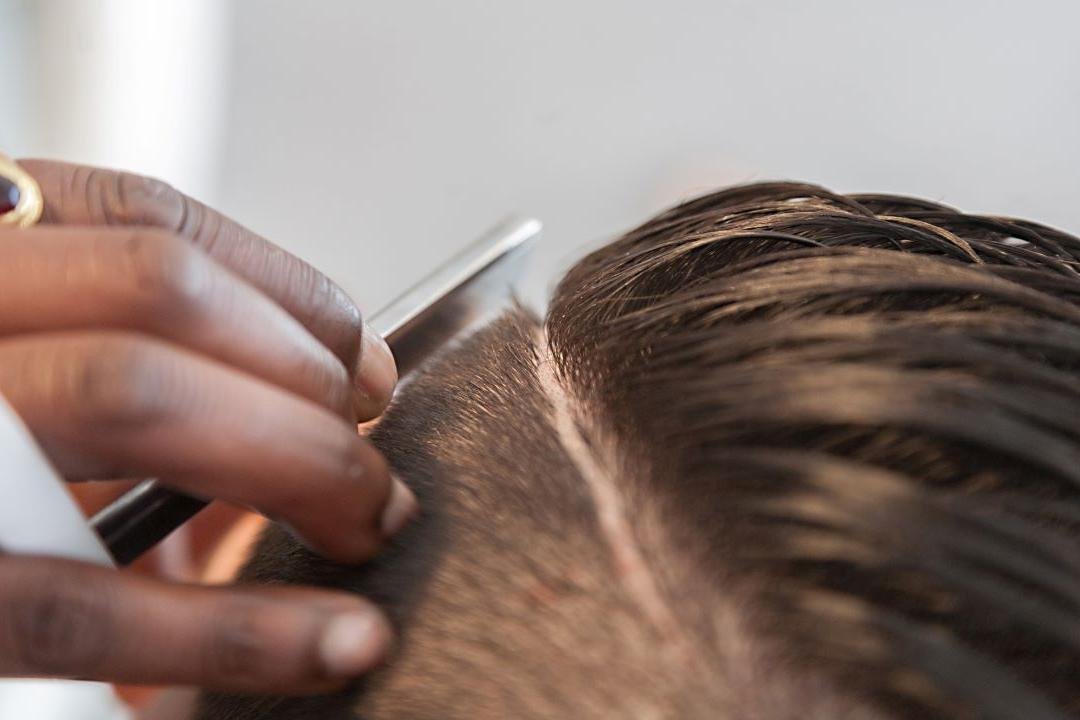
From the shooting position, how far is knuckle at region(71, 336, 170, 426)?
27 cm

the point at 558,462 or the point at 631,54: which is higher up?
the point at 631,54

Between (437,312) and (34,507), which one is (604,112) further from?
(34,507)

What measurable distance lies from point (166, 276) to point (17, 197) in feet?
0.42

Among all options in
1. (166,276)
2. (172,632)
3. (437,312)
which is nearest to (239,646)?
(172,632)

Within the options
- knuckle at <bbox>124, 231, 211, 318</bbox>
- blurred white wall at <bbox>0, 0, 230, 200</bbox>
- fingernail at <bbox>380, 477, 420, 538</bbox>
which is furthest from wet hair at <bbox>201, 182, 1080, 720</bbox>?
blurred white wall at <bbox>0, 0, 230, 200</bbox>

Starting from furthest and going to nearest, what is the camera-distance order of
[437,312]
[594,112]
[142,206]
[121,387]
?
[594,112], [437,312], [142,206], [121,387]

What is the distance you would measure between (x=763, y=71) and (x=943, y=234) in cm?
45

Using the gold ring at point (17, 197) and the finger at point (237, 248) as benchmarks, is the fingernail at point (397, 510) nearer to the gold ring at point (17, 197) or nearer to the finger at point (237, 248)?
the finger at point (237, 248)

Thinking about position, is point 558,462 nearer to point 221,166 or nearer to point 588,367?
point 588,367

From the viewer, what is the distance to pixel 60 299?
30 cm

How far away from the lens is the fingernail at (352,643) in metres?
0.28

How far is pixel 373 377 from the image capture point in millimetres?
382

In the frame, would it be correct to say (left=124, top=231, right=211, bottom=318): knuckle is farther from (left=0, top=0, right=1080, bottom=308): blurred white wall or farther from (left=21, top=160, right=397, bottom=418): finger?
(left=0, top=0, right=1080, bottom=308): blurred white wall

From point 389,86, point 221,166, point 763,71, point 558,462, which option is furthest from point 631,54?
point 558,462
